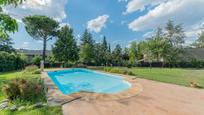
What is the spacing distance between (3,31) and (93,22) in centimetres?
3170

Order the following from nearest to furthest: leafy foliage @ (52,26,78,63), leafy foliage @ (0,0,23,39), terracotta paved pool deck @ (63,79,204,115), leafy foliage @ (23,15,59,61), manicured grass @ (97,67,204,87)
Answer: leafy foliage @ (0,0,23,39), terracotta paved pool deck @ (63,79,204,115), manicured grass @ (97,67,204,87), leafy foliage @ (52,26,78,63), leafy foliage @ (23,15,59,61)

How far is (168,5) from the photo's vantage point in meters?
18.0

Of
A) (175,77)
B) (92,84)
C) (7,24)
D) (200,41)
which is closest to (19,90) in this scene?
(7,24)

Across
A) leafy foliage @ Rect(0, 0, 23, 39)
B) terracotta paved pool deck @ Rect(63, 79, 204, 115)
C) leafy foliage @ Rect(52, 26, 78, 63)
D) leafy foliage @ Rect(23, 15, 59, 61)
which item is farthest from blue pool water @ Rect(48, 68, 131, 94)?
leafy foliage @ Rect(23, 15, 59, 61)

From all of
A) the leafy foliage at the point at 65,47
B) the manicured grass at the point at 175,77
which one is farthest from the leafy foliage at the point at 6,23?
the leafy foliage at the point at 65,47

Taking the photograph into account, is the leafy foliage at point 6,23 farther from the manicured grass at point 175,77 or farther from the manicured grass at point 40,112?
the manicured grass at point 175,77

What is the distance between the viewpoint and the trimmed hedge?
72.1ft

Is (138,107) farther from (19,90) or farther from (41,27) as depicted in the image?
(41,27)

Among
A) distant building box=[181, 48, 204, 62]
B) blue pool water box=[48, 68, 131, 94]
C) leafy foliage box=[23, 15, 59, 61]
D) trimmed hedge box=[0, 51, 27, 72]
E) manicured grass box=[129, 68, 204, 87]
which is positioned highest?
leafy foliage box=[23, 15, 59, 61]

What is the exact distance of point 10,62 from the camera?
2334 cm

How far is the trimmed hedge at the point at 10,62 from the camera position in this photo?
2197 cm

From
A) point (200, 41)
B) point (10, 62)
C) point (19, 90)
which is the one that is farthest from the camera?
point (200, 41)

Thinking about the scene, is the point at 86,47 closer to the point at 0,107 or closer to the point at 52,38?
the point at 52,38

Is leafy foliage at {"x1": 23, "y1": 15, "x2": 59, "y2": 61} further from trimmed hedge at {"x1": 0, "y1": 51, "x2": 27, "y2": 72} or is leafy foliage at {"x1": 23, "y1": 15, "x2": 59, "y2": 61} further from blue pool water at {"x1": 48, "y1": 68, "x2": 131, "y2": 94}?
blue pool water at {"x1": 48, "y1": 68, "x2": 131, "y2": 94}
